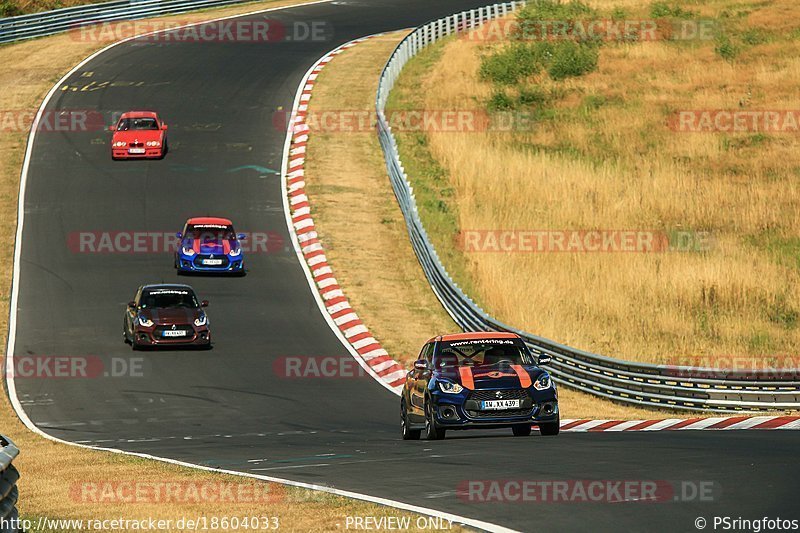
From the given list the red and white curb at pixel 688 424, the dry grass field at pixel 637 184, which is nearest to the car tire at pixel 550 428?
the red and white curb at pixel 688 424

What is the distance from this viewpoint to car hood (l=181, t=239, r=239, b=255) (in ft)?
108

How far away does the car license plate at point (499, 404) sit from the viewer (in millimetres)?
17469

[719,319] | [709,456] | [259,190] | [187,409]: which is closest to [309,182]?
[259,190]

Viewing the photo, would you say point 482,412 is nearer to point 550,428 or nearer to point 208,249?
point 550,428

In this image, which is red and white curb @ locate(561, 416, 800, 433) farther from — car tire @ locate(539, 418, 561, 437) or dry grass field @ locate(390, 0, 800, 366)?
dry grass field @ locate(390, 0, 800, 366)

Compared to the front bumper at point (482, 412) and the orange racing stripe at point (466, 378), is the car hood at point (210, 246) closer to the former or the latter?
the orange racing stripe at point (466, 378)

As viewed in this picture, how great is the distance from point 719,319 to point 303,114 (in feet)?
69.0

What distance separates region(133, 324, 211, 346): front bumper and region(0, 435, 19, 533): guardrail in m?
18.4

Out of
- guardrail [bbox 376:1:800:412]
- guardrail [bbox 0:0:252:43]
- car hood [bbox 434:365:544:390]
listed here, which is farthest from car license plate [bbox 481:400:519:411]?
guardrail [bbox 0:0:252:43]

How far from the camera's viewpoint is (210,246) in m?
33.1

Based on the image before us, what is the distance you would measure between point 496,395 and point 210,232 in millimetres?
17333

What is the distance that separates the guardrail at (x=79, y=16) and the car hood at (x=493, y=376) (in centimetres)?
4435

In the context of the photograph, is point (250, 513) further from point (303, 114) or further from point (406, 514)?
point (303, 114)

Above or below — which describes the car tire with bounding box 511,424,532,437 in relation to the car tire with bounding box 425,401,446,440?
below
